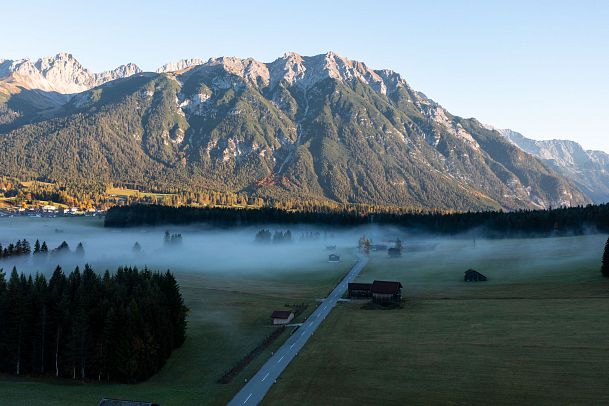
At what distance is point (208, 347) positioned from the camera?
78375mm

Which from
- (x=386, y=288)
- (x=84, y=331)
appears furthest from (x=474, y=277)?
(x=84, y=331)

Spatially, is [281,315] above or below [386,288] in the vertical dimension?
below

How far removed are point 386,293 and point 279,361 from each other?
149 ft

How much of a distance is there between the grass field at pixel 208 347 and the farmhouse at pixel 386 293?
13299mm

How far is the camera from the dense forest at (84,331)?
69375mm

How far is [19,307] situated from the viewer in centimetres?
7369

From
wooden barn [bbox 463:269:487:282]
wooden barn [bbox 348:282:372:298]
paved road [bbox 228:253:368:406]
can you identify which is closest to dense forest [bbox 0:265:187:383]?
paved road [bbox 228:253:368:406]

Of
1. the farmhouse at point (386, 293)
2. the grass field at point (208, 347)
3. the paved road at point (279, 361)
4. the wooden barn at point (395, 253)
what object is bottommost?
the grass field at point (208, 347)

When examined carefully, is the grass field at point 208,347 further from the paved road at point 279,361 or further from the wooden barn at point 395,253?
the wooden barn at point 395,253

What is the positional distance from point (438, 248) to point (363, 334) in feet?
400

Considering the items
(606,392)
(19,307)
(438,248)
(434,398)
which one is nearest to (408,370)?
(434,398)

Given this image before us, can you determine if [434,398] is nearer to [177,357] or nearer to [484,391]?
[484,391]

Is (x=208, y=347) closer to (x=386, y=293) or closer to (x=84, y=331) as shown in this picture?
(x=84, y=331)

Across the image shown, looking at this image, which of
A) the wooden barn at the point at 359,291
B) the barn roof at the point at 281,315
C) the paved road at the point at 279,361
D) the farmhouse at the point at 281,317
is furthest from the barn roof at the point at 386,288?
the barn roof at the point at 281,315
